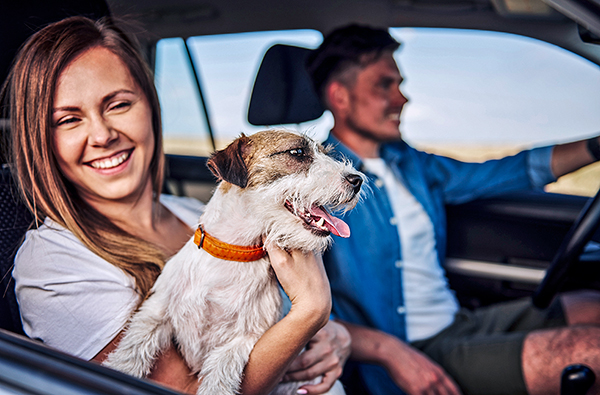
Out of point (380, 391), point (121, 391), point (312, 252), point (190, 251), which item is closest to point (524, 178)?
point (380, 391)

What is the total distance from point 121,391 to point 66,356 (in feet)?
0.81

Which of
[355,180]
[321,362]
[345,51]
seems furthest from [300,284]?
[345,51]

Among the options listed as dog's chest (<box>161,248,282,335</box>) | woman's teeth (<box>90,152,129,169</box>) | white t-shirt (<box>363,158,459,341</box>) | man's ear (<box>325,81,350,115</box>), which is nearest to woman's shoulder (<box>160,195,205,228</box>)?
woman's teeth (<box>90,152,129,169</box>)

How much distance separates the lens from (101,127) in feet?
5.16

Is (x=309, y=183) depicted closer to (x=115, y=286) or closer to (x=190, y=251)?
A: (x=190, y=251)

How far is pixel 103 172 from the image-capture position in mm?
1672

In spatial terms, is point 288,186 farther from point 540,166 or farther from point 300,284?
point 540,166

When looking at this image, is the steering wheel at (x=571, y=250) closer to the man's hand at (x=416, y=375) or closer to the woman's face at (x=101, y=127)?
the man's hand at (x=416, y=375)

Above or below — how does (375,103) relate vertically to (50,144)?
below

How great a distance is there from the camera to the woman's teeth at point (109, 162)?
65.2 inches

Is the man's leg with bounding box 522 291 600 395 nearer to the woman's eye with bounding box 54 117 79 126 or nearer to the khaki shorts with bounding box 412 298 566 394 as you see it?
the khaki shorts with bounding box 412 298 566 394

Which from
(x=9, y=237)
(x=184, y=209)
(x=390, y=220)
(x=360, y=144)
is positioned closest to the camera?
(x=9, y=237)

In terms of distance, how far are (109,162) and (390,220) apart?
5.38 ft

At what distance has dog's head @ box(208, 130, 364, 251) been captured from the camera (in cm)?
140
